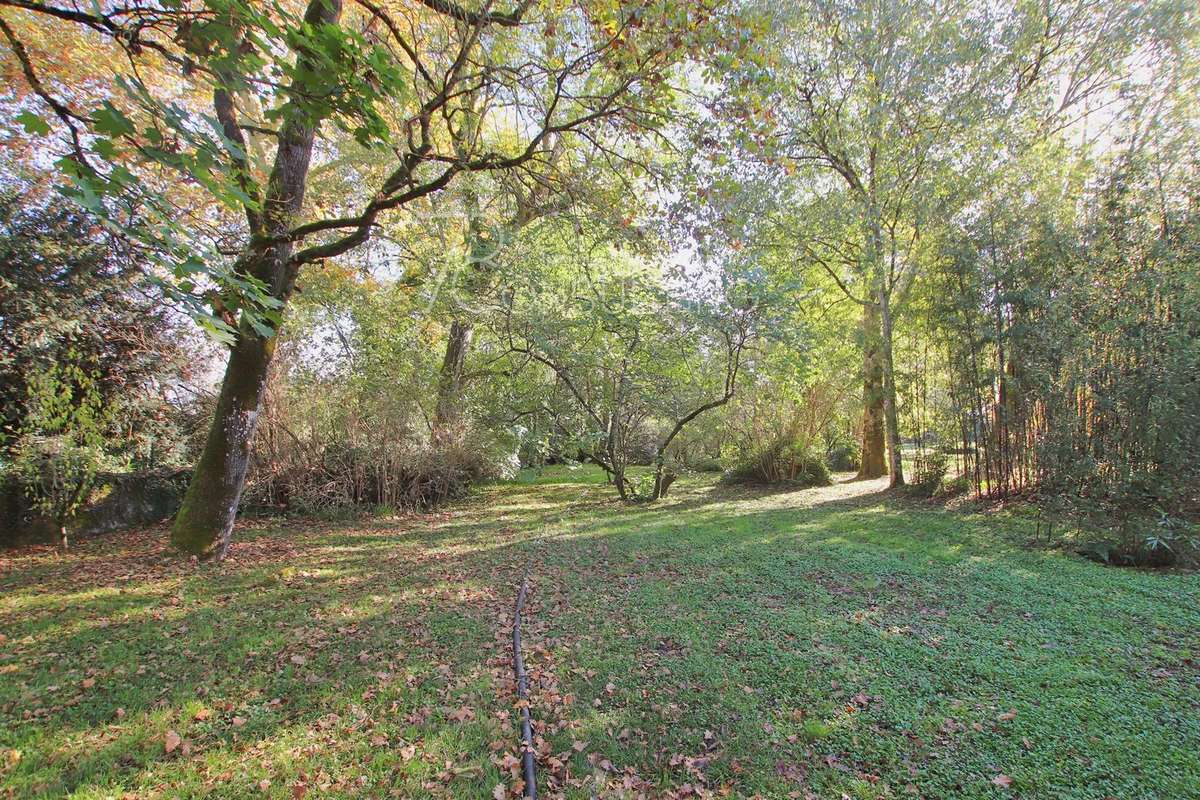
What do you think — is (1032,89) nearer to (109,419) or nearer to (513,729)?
(513,729)

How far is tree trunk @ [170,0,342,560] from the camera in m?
5.77

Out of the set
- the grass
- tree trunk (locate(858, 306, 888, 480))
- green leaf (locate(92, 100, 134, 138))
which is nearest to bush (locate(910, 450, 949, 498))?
tree trunk (locate(858, 306, 888, 480))

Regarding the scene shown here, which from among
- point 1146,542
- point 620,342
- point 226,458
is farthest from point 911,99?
point 226,458

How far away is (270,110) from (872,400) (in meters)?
11.4

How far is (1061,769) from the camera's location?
233cm

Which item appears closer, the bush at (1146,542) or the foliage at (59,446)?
the bush at (1146,542)

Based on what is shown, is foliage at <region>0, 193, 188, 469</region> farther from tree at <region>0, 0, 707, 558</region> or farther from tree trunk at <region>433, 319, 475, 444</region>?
tree trunk at <region>433, 319, 475, 444</region>

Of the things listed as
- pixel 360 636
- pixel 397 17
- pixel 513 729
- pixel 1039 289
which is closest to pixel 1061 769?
pixel 513 729

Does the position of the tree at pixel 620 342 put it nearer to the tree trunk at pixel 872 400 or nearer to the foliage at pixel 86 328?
the tree trunk at pixel 872 400

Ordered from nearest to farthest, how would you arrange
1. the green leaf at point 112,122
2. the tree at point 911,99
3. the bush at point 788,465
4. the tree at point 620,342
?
the green leaf at point 112,122
the tree at point 911,99
the tree at point 620,342
the bush at point 788,465

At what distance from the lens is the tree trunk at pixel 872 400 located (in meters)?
10.6

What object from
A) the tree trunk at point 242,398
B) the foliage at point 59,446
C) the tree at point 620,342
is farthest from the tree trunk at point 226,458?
the tree at point 620,342

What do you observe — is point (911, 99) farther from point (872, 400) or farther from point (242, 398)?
point (242, 398)

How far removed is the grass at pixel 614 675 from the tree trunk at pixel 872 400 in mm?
5268
